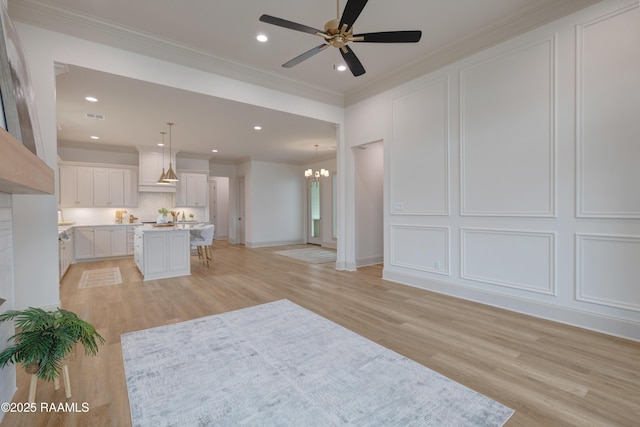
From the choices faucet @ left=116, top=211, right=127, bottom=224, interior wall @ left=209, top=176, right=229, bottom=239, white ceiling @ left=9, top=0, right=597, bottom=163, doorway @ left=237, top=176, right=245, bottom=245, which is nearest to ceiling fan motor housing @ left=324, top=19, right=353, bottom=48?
white ceiling @ left=9, top=0, right=597, bottom=163

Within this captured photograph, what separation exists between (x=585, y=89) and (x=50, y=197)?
18.8ft

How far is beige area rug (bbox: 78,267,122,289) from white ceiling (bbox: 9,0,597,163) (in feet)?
9.56

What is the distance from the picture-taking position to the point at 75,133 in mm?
6539

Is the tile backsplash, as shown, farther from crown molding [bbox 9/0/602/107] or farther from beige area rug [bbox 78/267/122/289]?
crown molding [bbox 9/0/602/107]

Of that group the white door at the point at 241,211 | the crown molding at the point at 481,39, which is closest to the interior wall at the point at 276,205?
the white door at the point at 241,211

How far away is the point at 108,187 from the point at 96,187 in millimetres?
248

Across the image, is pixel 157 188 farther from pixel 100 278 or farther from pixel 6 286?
pixel 6 286

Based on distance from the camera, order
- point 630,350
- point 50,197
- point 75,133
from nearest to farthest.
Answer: point 630,350
point 50,197
point 75,133

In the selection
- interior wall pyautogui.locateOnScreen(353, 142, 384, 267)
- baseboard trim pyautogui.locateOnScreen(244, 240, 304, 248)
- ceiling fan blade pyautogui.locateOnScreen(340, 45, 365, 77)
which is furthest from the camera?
baseboard trim pyautogui.locateOnScreen(244, 240, 304, 248)

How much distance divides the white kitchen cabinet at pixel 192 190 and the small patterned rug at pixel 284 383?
6505 millimetres

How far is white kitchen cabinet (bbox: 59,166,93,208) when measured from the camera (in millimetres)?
7105

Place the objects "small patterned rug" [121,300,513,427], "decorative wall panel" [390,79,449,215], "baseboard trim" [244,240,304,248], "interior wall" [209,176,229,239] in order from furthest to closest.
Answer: "interior wall" [209,176,229,239] < "baseboard trim" [244,240,304,248] < "decorative wall panel" [390,79,449,215] < "small patterned rug" [121,300,513,427]

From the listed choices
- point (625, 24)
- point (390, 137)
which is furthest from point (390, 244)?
point (625, 24)

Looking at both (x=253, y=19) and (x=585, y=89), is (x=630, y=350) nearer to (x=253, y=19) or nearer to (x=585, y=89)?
(x=585, y=89)
